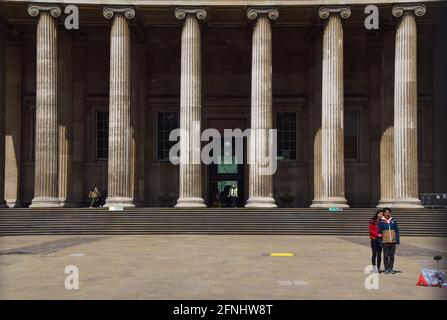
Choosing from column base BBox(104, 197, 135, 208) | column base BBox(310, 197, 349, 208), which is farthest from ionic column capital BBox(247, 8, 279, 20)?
column base BBox(104, 197, 135, 208)

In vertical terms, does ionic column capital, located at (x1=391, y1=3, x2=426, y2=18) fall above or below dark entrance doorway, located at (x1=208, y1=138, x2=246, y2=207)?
above

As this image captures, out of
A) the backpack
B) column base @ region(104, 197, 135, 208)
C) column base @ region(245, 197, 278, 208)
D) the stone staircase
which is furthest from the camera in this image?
column base @ region(104, 197, 135, 208)

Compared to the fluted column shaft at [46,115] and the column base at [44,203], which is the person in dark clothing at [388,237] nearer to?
the column base at [44,203]

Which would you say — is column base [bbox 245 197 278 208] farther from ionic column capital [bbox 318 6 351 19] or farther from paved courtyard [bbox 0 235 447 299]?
ionic column capital [bbox 318 6 351 19]

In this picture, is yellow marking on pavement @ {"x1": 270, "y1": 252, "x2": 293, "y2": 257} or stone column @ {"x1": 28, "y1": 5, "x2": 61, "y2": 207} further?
stone column @ {"x1": 28, "y1": 5, "x2": 61, "y2": 207}

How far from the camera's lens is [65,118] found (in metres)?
46.4

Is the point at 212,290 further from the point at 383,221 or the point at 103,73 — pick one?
the point at 103,73

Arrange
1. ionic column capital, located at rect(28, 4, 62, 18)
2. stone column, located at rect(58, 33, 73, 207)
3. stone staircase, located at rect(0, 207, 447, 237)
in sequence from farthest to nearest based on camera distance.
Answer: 1. stone column, located at rect(58, 33, 73, 207)
2. ionic column capital, located at rect(28, 4, 62, 18)
3. stone staircase, located at rect(0, 207, 447, 237)

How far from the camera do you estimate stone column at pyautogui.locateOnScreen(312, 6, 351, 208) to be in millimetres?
43000

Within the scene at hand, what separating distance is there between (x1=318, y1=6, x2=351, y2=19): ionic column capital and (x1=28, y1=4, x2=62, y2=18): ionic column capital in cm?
1747

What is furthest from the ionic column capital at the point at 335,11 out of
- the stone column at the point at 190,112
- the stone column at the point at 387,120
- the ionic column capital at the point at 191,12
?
the stone column at the point at 190,112

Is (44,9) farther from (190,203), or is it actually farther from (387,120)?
(387,120)

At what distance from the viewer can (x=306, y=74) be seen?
51938 mm
